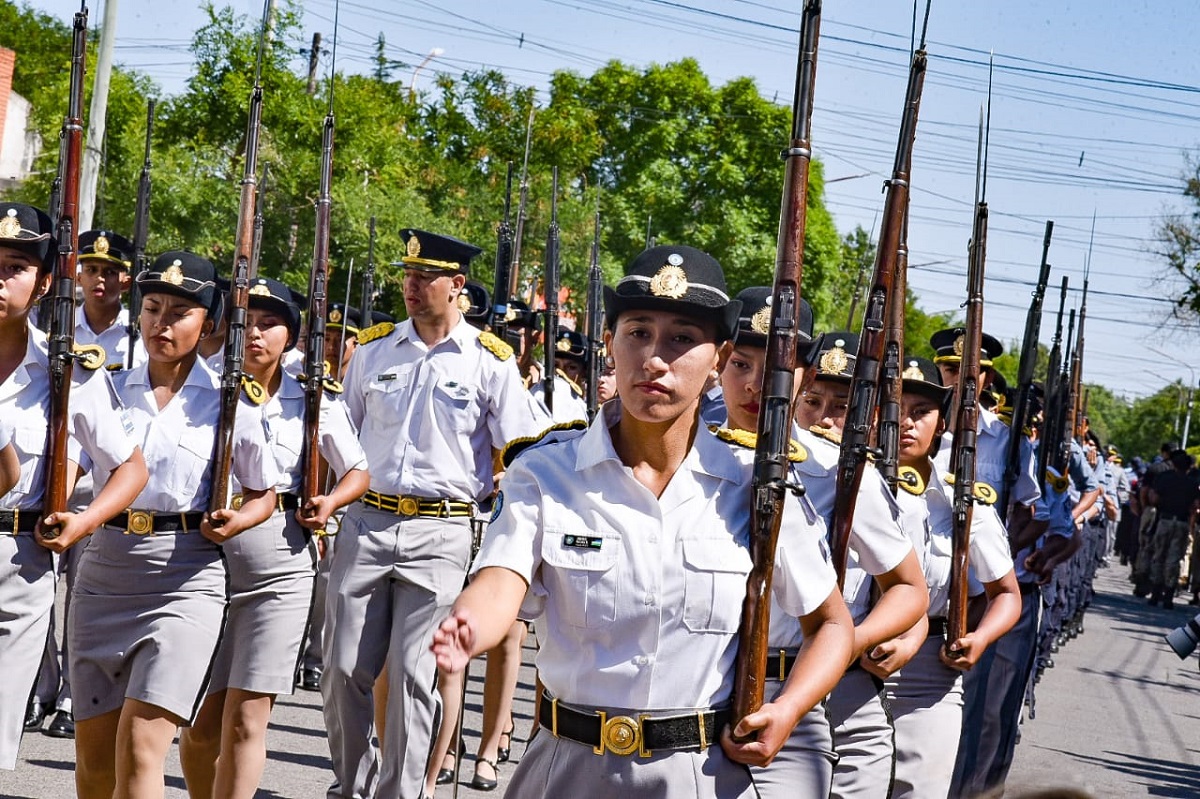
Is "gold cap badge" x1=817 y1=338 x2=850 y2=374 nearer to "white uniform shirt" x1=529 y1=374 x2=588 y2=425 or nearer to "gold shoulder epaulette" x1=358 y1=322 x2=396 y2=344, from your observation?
"gold shoulder epaulette" x1=358 y1=322 x2=396 y2=344

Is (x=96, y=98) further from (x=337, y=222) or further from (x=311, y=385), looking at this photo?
(x=311, y=385)

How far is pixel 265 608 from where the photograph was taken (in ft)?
22.1

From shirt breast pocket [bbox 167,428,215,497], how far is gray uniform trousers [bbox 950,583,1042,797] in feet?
11.6

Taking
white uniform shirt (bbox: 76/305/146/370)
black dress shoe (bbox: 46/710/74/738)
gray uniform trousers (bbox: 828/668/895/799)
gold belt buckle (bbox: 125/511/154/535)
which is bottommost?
black dress shoe (bbox: 46/710/74/738)

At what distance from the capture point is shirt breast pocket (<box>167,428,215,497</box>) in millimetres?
6254

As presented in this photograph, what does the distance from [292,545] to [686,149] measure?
42.6m

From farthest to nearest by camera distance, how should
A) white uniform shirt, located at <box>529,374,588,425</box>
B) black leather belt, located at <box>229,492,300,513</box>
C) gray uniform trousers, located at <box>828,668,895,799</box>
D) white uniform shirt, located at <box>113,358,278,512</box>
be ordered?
white uniform shirt, located at <box>529,374,588,425</box> < black leather belt, located at <box>229,492,300,513</box> < white uniform shirt, located at <box>113,358,278,512</box> < gray uniform trousers, located at <box>828,668,895,799</box>

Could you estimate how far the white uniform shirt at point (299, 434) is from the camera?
7.25 m

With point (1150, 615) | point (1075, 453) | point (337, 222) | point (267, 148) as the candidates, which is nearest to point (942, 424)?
point (1075, 453)

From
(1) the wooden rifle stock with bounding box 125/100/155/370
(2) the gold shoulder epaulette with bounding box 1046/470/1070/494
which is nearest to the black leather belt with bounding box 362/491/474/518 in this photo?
(1) the wooden rifle stock with bounding box 125/100/155/370

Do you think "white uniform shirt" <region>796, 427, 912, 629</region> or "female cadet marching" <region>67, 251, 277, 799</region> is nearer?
"white uniform shirt" <region>796, 427, 912, 629</region>

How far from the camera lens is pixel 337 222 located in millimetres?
22656

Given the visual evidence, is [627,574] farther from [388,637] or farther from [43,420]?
[388,637]

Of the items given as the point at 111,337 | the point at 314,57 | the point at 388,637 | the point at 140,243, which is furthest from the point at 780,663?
the point at 314,57
